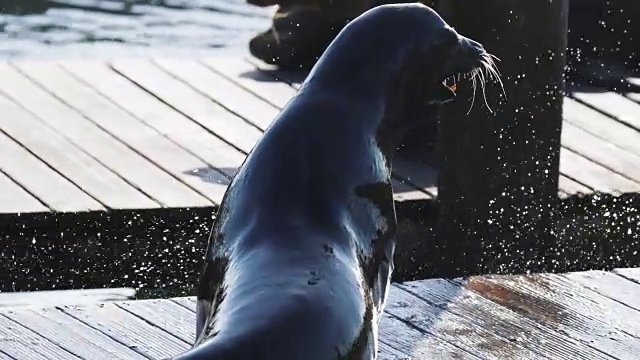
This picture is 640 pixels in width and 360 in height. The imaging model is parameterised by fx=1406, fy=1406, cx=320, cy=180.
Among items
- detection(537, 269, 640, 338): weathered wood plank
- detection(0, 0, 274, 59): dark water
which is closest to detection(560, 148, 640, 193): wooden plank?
detection(537, 269, 640, 338): weathered wood plank

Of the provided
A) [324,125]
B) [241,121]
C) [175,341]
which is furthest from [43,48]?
[324,125]

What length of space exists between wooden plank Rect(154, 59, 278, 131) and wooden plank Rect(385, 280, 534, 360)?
1.99 metres

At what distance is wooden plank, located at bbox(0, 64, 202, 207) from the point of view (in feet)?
16.6

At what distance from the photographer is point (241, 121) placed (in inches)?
230

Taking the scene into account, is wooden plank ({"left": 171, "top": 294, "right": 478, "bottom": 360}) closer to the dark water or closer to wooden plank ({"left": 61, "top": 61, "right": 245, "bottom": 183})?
wooden plank ({"left": 61, "top": 61, "right": 245, "bottom": 183})

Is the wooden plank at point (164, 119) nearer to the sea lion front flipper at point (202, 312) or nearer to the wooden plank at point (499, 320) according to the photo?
the wooden plank at point (499, 320)

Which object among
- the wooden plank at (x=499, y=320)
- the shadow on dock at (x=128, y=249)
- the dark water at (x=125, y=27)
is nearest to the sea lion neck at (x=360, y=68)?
the wooden plank at (x=499, y=320)

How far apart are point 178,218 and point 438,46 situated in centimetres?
185

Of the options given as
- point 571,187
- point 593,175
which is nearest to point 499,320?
point 571,187

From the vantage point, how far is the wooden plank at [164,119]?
5379 millimetres

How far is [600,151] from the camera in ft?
18.7

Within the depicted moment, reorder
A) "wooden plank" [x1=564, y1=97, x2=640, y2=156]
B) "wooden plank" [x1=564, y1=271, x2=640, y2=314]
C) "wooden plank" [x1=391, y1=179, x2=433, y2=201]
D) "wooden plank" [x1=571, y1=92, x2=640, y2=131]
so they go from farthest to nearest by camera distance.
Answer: "wooden plank" [x1=571, y1=92, x2=640, y2=131] < "wooden plank" [x1=564, y1=97, x2=640, y2=156] < "wooden plank" [x1=391, y1=179, x2=433, y2=201] < "wooden plank" [x1=564, y1=271, x2=640, y2=314]

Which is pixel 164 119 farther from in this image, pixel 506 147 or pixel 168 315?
pixel 168 315

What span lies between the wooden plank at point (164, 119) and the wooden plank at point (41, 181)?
51cm
